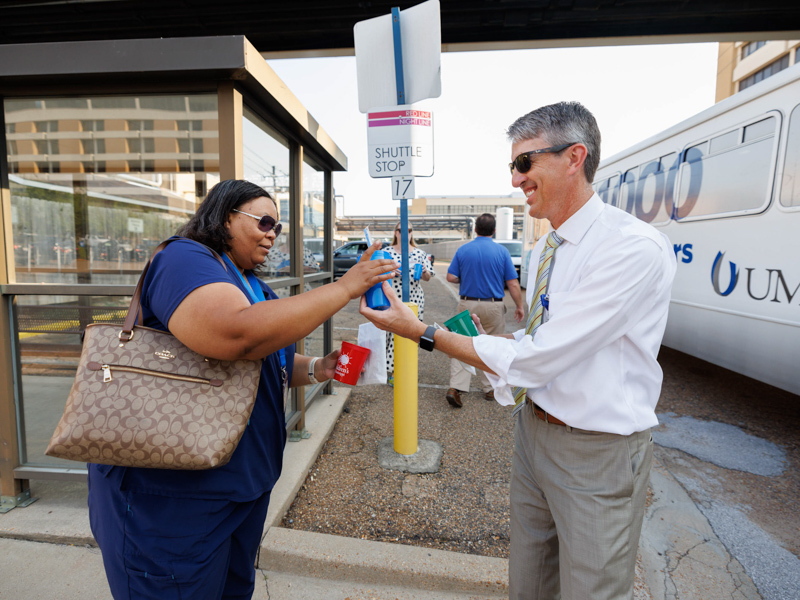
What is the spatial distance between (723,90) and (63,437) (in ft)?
117

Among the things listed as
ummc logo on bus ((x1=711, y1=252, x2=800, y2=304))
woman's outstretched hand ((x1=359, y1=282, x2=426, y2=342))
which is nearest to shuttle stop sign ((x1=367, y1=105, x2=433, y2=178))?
woman's outstretched hand ((x1=359, y1=282, x2=426, y2=342))

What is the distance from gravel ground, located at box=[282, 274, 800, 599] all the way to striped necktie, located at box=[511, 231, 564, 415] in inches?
56.3

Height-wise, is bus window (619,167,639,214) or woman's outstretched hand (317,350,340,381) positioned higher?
bus window (619,167,639,214)

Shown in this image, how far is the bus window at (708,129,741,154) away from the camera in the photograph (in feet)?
16.2

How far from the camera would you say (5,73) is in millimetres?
2348

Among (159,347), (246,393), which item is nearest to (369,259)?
(246,393)

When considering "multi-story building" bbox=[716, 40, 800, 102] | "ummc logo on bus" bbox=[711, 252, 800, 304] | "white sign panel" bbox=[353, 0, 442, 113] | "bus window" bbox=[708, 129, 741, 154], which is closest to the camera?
"white sign panel" bbox=[353, 0, 442, 113]

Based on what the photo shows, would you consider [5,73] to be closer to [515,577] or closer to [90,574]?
[90,574]

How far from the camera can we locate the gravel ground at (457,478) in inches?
110

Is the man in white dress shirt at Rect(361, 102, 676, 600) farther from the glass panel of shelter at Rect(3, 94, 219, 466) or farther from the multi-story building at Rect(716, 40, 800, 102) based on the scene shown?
the multi-story building at Rect(716, 40, 800, 102)

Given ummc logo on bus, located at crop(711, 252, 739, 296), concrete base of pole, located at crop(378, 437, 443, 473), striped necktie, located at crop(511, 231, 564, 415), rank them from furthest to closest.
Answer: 1. ummc logo on bus, located at crop(711, 252, 739, 296)
2. concrete base of pole, located at crop(378, 437, 443, 473)
3. striped necktie, located at crop(511, 231, 564, 415)

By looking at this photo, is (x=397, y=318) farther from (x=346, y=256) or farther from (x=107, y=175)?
(x=346, y=256)

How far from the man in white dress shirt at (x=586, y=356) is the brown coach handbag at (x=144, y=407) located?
0.78m

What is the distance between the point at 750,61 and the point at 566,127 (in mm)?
32035
